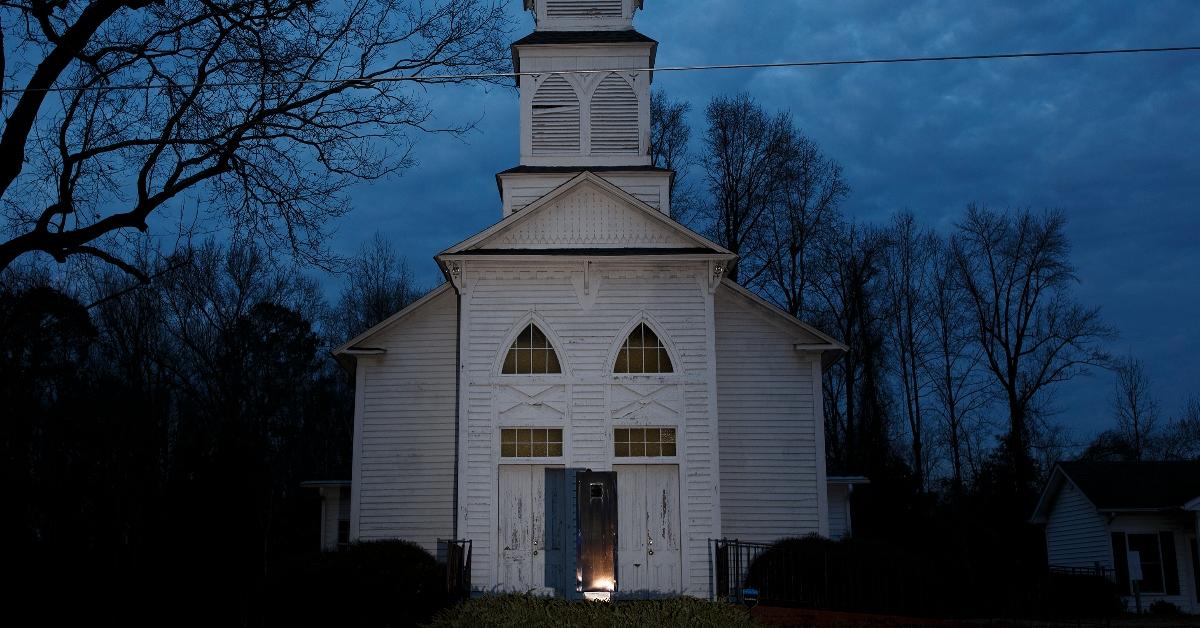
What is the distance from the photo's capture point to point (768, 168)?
41.9m

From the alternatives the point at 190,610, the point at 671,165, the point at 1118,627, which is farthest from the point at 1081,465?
the point at 190,610

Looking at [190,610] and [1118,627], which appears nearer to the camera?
[190,610]

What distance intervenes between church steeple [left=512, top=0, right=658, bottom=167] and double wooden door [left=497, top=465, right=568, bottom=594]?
738 centimetres

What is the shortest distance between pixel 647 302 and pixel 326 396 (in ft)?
100.0

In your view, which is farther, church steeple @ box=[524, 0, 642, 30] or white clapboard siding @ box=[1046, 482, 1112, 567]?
white clapboard siding @ box=[1046, 482, 1112, 567]

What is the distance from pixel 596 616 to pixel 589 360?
10065 millimetres

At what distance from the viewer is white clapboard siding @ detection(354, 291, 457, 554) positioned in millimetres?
21922

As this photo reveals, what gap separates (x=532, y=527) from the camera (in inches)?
782

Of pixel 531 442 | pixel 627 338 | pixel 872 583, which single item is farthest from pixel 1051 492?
pixel 531 442

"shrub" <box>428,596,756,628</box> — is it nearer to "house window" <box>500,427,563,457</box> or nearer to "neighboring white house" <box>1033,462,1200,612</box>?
"house window" <box>500,427,563,457</box>

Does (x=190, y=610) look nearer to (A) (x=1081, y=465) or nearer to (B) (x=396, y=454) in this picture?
(B) (x=396, y=454)

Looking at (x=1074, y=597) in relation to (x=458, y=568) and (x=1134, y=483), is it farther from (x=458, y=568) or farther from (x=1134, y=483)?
(x=458, y=568)

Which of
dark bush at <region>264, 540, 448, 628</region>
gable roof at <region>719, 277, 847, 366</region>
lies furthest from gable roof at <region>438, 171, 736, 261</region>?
dark bush at <region>264, 540, 448, 628</region>

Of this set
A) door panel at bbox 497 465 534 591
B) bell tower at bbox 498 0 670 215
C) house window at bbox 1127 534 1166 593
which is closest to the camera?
door panel at bbox 497 465 534 591
